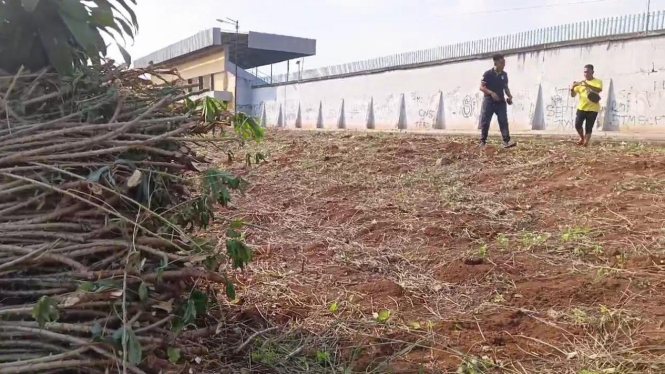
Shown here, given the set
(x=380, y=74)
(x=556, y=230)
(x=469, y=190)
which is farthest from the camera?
(x=380, y=74)

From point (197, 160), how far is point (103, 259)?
564 millimetres

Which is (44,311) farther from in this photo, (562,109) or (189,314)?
(562,109)

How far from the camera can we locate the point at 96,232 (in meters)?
1.88

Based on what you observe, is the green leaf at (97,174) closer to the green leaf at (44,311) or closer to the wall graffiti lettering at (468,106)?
the green leaf at (44,311)

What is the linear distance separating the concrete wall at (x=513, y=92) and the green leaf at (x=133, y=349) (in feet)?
43.8

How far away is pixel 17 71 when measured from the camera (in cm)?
229

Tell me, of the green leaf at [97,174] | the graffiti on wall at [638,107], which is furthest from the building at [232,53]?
the green leaf at [97,174]

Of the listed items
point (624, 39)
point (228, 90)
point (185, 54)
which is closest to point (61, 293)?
point (624, 39)

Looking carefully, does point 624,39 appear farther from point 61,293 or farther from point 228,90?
point 228,90

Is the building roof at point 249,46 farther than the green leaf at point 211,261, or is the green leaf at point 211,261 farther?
the building roof at point 249,46

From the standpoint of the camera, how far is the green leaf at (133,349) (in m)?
1.63

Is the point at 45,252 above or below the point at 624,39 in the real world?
below

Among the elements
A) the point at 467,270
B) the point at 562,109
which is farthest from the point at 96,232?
the point at 562,109

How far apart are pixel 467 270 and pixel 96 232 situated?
7.25ft
